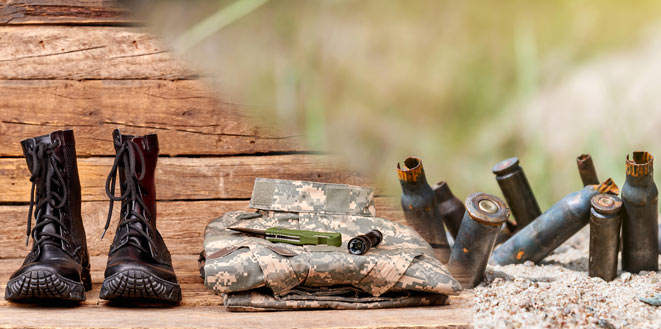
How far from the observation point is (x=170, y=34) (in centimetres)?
171

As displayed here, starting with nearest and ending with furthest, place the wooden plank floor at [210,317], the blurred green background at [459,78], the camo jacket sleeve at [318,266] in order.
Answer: the wooden plank floor at [210,317] < the camo jacket sleeve at [318,266] < the blurred green background at [459,78]

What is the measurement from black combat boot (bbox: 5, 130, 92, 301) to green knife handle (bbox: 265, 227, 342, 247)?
0.40 meters

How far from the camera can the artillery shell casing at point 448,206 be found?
5.65ft

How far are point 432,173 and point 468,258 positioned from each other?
63 cm

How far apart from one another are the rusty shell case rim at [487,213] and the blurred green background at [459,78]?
1.39ft

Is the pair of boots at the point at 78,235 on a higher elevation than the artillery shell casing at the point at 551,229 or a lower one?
higher

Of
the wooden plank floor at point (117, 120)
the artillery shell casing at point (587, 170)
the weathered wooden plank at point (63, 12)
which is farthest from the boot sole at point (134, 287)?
the artillery shell casing at point (587, 170)

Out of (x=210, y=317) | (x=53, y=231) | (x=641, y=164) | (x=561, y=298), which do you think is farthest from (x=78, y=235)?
(x=641, y=164)

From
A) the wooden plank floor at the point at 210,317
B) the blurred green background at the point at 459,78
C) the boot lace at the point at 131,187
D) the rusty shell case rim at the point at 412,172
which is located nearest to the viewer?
the wooden plank floor at the point at 210,317

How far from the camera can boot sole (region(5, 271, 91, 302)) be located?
1.16 meters

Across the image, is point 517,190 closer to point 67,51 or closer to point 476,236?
point 476,236

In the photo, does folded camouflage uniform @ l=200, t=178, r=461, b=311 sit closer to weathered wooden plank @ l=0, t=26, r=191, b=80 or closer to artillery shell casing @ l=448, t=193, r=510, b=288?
artillery shell casing @ l=448, t=193, r=510, b=288

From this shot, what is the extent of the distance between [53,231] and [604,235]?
1.21 metres

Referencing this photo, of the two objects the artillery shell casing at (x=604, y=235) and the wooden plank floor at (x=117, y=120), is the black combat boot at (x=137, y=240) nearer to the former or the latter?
the wooden plank floor at (x=117, y=120)
